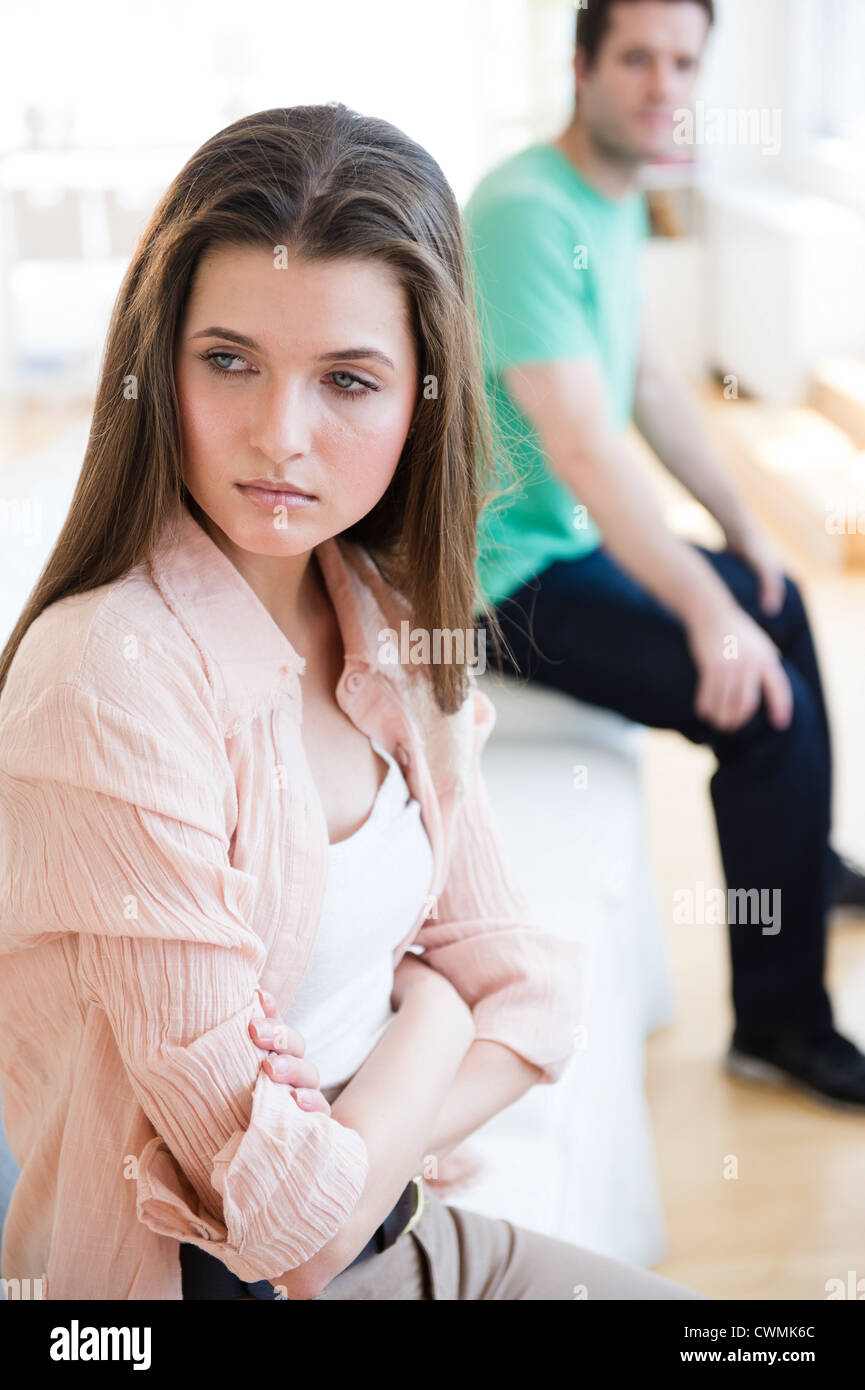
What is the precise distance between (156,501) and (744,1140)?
1272mm

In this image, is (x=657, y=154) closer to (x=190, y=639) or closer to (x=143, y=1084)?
(x=190, y=639)

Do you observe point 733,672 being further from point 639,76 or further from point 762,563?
point 639,76

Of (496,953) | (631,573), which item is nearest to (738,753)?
(631,573)

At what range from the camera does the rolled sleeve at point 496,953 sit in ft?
3.25

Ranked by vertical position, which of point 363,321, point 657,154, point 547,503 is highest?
point 657,154

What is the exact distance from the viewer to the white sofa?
120cm

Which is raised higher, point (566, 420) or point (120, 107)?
point (120, 107)

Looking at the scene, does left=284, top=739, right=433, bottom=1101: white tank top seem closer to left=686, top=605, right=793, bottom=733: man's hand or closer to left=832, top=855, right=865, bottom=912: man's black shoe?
left=686, top=605, right=793, bottom=733: man's hand

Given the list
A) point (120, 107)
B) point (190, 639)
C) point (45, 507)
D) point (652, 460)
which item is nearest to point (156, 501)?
point (190, 639)

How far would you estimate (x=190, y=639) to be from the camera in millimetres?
777

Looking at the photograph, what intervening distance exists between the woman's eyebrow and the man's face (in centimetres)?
121

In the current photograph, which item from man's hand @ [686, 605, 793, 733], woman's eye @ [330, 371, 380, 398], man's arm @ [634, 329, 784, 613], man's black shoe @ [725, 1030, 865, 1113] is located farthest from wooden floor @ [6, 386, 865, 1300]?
woman's eye @ [330, 371, 380, 398]

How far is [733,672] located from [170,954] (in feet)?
3.58

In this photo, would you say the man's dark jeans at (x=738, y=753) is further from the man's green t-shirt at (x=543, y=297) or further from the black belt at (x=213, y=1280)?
the black belt at (x=213, y=1280)
